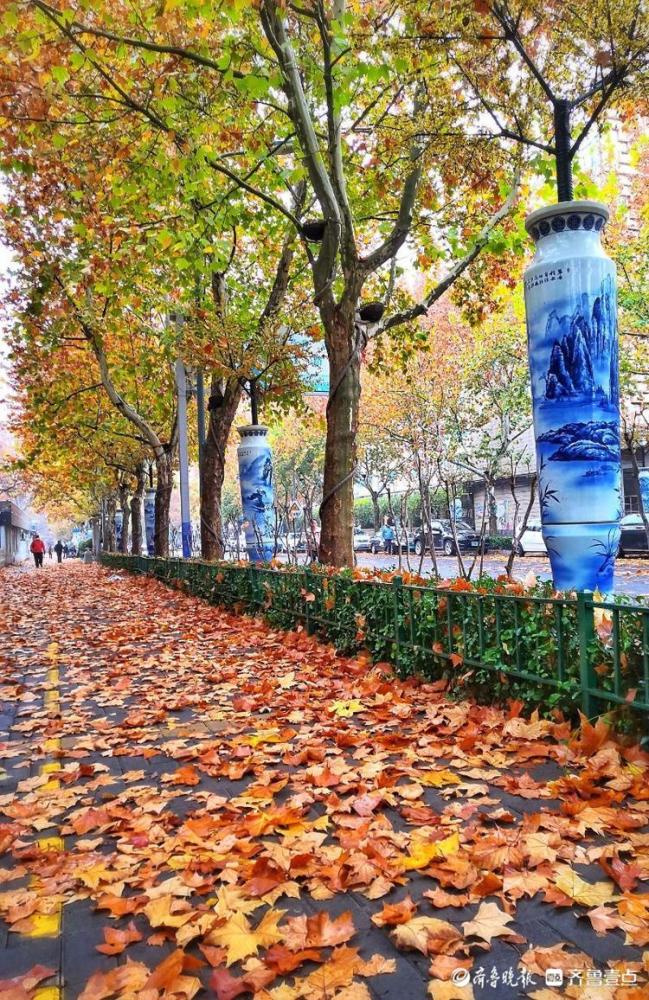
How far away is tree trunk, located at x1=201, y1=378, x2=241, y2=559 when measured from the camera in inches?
659

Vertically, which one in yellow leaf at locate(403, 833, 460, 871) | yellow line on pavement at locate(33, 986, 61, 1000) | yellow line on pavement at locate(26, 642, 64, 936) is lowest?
yellow line on pavement at locate(33, 986, 61, 1000)

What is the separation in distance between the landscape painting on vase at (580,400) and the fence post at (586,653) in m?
1.93

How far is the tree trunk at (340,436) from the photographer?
9391 millimetres

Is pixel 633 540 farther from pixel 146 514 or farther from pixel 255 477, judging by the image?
pixel 146 514

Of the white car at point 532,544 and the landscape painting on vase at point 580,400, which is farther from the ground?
the landscape painting on vase at point 580,400

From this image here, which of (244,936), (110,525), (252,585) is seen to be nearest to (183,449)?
(252,585)

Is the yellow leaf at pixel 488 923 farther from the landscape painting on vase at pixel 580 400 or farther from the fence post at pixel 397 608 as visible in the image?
the landscape painting on vase at pixel 580 400

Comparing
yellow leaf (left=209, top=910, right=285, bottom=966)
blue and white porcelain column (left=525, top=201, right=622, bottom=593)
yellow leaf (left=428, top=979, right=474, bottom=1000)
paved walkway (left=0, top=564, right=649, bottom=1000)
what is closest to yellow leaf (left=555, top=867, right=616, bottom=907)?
paved walkway (left=0, top=564, right=649, bottom=1000)

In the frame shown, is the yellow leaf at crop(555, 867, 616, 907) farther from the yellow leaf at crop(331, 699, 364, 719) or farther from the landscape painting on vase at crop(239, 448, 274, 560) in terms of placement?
the landscape painting on vase at crop(239, 448, 274, 560)

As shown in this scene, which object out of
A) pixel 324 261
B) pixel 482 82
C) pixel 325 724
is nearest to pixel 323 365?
pixel 324 261

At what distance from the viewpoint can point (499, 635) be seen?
5.18m

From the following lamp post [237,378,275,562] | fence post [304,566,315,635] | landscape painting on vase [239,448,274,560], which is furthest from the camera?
landscape painting on vase [239,448,274,560]

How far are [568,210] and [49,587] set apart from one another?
20415 millimetres

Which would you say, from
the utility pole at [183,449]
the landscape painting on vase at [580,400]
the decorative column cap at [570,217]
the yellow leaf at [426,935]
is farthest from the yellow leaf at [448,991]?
the utility pole at [183,449]
